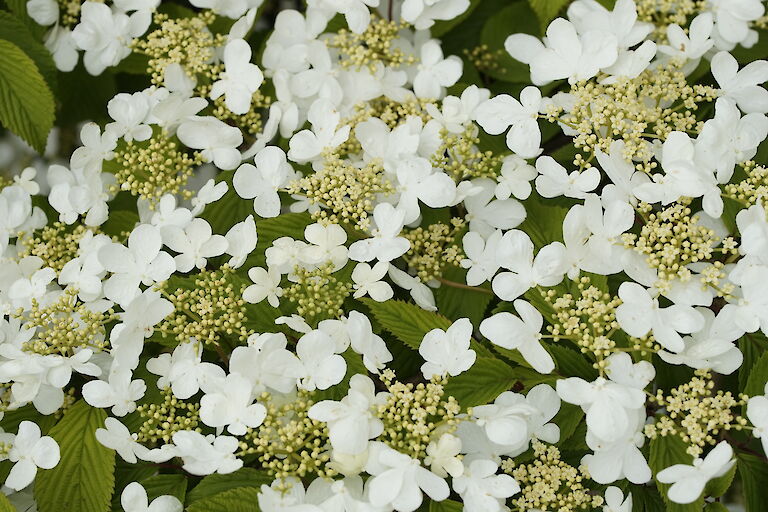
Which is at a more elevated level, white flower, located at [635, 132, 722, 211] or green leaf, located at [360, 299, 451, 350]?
white flower, located at [635, 132, 722, 211]

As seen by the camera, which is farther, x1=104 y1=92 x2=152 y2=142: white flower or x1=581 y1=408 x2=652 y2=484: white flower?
x1=104 y1=92 x2=152 y2=142: white flower

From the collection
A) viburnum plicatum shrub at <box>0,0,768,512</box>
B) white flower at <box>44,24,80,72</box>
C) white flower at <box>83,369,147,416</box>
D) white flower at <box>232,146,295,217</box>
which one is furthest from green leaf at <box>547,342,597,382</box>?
white flower at <box>44,24,80,72</box>

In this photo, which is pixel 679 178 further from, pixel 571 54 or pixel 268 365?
pixel 268 365

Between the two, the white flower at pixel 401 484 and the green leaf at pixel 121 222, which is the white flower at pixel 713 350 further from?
the green leaf at pixel 121 222

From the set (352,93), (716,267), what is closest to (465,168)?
(352,93)

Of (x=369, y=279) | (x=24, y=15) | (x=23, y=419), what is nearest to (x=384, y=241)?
(x=369, y=279)

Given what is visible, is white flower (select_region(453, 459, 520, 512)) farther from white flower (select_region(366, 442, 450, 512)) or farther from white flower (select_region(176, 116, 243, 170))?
white flower (select_region(176, 116, 243, 170))

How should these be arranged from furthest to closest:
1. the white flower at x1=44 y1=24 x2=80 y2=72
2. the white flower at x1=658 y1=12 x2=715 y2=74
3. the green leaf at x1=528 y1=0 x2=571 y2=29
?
the white flower at x1=44 y1=24 x2=80 y2=72 < the green leaf at x1=528 y1=0 x2=571 y2=29 < the white flower at x1=658 y1=12 x2=715 y2=74

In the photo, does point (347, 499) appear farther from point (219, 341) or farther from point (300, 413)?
point (219, 341)
